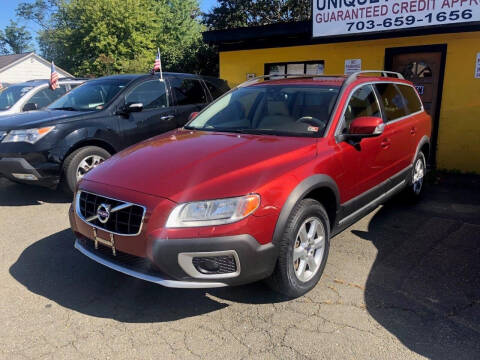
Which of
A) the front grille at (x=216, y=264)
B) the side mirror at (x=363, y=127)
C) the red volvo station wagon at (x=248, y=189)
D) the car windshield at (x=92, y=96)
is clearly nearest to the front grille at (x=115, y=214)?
the red volvo station wagon at (x=248, y=189)

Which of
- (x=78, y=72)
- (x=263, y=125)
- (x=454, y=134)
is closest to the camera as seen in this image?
(x=263, y=125)

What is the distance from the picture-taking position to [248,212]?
2578 millimetres

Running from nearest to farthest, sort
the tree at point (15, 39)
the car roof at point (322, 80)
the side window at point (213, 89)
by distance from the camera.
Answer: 1. the car roof at point (322, 80)
2. the side window at point (213, 89)
3. the tree at point (15, 39)

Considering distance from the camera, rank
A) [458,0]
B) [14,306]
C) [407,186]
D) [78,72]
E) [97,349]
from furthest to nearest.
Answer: [78,72]
[458,0]
[407,186]
[14,306]
[97,349]

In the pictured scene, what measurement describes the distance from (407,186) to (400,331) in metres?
2.77

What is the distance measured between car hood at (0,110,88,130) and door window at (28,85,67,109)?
144 inches

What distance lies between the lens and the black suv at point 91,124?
16.7ft

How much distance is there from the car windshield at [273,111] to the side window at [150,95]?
218cm

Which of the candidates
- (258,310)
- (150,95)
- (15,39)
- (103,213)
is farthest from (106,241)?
(15,39)

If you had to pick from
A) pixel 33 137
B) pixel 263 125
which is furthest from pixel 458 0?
pixel 33 137

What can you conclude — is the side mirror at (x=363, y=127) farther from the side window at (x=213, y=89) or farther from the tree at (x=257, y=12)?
the tree at (x=257, y=12)

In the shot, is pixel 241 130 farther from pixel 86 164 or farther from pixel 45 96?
pixel 45 96

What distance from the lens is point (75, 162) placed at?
209 inches

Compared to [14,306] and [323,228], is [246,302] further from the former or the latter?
[14,306]
